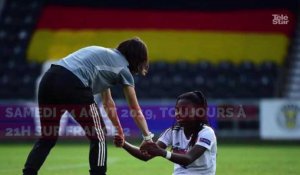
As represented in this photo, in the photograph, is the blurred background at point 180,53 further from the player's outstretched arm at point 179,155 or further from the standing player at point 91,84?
the player's outstretched arm at point 179,155

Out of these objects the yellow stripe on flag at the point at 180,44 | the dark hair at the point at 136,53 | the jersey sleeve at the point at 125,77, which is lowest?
the yellow stripe on flag at the point at 180,44

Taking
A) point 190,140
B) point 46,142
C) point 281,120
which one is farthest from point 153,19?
point 190,140

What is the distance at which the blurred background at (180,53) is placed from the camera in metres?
17.0

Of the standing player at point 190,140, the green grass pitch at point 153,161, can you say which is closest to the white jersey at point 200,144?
the standing player at point 190,140

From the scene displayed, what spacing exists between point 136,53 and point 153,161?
203 inches

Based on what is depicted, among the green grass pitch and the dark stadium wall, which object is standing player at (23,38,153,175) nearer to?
the green grass pitch

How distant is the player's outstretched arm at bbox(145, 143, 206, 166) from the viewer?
587 centimetres

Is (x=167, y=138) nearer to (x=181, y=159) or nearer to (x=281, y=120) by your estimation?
(x=181, y=159)

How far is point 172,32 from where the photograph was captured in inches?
938

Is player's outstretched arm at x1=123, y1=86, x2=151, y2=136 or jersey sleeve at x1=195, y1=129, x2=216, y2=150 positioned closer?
jersey sleeve at x1=195, y1=129, x2=216, y2=150

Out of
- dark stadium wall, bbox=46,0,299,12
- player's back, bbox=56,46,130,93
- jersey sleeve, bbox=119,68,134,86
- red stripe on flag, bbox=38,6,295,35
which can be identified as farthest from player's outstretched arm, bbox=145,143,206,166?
dark stadium wall, bbox=46,0,299,12

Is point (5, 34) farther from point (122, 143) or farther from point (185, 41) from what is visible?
point (122, 143)

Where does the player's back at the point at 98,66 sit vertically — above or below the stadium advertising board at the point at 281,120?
above

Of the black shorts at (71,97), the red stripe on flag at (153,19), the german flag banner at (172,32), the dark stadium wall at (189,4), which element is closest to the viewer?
the black shorts at (71,97)
